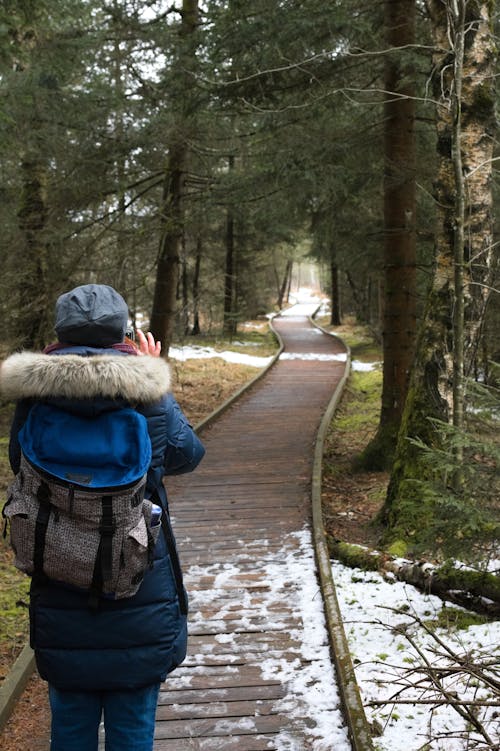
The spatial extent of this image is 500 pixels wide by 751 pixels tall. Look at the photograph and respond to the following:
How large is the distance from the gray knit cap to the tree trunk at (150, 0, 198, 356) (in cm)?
830

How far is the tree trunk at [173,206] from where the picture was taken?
10.2 meters

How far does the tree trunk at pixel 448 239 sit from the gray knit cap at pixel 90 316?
425 centimetres

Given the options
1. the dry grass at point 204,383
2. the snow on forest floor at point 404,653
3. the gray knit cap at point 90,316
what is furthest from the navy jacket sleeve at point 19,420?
the dry grass at point 204,383

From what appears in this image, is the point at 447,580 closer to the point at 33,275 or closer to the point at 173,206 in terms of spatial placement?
the point at 33,275

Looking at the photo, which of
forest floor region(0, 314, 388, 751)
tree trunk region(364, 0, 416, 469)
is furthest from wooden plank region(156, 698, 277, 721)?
tree trunk region(364, 0, 416, 469)

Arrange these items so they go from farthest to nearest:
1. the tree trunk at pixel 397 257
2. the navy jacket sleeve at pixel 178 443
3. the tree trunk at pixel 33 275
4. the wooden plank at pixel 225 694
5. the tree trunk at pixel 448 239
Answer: the tree trunk at pixel 33 275, the tree trunk at pixel 397 257, the tree trunk at pixel 448 239, the wooden plank at pixel 225 694, the navy jacket sleeve at pixel 178 443

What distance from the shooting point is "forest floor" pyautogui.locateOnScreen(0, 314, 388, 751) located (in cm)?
447

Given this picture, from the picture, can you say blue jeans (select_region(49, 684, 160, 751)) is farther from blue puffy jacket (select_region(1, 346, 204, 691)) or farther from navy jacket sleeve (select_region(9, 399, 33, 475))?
navy jacket sleeve (select_region(9, 399, 33, 475))

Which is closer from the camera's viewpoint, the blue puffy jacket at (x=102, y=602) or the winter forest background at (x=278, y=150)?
the blue puffy jacket at (x=102, y=602)

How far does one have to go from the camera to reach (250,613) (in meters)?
5.43

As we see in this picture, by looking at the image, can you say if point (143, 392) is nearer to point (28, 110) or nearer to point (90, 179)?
point (28, 110)

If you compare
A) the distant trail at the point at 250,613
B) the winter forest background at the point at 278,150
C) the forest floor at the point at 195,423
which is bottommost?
the forest floor at the point at 195,423

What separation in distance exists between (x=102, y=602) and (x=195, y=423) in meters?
10.6

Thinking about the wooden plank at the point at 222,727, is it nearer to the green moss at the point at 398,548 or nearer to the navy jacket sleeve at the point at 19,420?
the navy jacket sleeve at the point at 19,420
